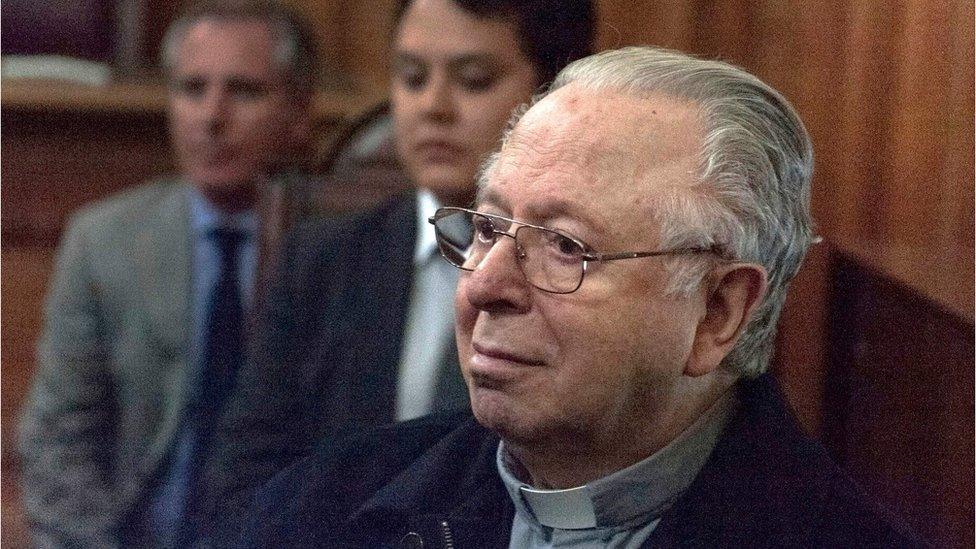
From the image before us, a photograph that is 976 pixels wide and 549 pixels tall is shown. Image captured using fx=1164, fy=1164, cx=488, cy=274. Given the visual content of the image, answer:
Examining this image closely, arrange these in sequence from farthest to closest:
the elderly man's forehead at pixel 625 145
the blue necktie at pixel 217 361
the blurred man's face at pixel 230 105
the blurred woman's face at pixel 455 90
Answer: the blurred man's face at pixel 230 105 < the blue necktie at pixel 217 361 < the blurred woman's face at pixel 455 90 < the elderly man's forehead at pixel 625 145

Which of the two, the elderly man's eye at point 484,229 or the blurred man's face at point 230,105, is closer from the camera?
the elderly man's eye at point 484,229

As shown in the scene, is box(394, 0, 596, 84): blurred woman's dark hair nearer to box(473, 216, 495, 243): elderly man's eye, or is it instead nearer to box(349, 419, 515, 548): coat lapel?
box(473, 216, 495, 243): elderly man's eye

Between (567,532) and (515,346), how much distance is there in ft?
0.50

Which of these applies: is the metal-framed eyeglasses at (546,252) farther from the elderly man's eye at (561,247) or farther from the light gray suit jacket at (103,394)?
the light gray suit jacket at (103,394)

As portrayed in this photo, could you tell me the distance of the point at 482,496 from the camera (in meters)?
0.87

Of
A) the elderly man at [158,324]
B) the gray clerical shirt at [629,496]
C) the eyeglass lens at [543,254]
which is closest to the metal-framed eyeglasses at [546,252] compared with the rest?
the eyeglass lens at [543,254]

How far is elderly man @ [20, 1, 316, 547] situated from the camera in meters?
1.19

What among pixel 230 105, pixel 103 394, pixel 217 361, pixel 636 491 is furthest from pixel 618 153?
pixel 230 105

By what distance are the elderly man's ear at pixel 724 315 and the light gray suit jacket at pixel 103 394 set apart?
2.03ft

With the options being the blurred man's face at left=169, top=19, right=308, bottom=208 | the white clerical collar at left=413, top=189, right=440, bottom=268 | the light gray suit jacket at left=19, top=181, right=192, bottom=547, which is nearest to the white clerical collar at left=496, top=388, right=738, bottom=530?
the white clerical collar at left=413, top=189, right=440, bottom=268

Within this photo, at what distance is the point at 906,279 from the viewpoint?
33.8 inches

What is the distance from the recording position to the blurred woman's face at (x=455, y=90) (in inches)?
38.5

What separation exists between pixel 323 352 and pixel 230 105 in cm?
62

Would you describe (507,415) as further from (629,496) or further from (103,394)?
(103,394)
